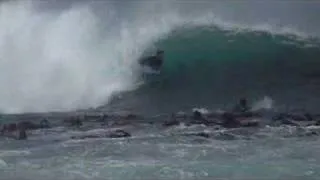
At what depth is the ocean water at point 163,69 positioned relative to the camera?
461 cm

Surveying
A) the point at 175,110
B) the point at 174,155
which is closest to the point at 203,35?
the point at 175,110

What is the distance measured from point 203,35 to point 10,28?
1377 millimetres

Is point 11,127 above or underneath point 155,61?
underneath

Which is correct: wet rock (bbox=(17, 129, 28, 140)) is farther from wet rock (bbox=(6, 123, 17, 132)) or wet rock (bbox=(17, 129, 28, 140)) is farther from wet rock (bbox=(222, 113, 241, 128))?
wet rock (bbox=(222, 113, 241, 128))

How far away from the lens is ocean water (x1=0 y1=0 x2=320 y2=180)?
15.1ft

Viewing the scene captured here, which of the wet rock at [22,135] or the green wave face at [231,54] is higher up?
the green wave face at [231,54]

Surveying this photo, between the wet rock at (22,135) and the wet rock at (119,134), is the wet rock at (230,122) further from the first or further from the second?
the wet rock at (22,135)

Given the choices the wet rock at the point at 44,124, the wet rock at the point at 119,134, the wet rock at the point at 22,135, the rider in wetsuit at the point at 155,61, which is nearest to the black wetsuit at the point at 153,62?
the rider in wetsuit at the point at 155,61

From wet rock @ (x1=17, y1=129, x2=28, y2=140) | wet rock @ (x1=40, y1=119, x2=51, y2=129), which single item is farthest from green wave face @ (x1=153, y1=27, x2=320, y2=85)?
wet rock @ (x1=17, y1=129, x2=28, y2=140)

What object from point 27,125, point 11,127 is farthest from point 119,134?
point 11,127

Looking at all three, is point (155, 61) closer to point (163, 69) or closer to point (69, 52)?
point (163, 69)

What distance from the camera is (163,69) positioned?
478cm

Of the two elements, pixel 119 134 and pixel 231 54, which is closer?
pixel 119 134

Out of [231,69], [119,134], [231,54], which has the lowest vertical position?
[119,134]
